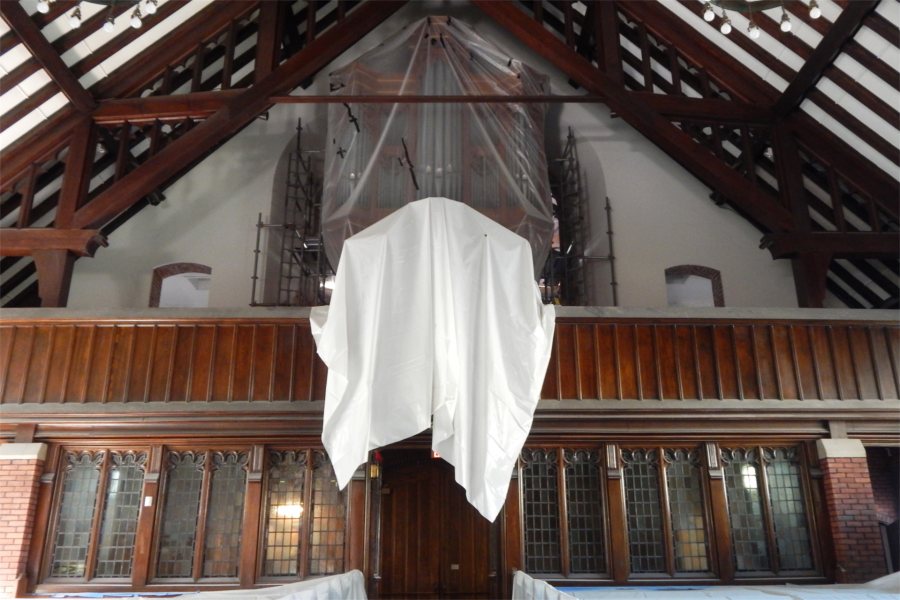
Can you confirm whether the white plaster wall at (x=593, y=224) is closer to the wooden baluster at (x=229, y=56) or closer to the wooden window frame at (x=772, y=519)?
the wooden baluster at (x=229, y=56)

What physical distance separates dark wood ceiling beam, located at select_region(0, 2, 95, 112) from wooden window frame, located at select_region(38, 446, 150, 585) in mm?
3411

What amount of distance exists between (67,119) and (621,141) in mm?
6157

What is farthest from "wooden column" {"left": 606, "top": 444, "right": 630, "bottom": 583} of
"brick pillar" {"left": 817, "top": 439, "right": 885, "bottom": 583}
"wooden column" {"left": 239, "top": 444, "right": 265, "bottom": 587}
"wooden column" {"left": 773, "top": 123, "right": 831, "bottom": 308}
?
"wooden column" {"left": 239, "top": 444, "right": 265, "bottom": 587}

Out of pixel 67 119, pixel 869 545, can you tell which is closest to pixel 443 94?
pixel 67 119

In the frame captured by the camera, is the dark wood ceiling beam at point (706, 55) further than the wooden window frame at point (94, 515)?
Yes

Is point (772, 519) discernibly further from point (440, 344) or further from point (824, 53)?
point (440, 344)

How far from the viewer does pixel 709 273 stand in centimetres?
874

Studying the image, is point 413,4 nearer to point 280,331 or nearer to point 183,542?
point 280,331

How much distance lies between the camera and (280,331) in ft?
22.8

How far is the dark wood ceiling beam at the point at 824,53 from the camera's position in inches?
242

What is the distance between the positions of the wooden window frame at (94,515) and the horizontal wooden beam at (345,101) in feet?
10.9

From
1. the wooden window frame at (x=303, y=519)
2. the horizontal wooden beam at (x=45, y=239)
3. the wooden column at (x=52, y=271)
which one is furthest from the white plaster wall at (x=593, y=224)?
the wooden window frame at (x=303, y=519)

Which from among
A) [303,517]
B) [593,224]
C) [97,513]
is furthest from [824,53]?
[97,513]

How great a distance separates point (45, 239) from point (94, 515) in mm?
2698
